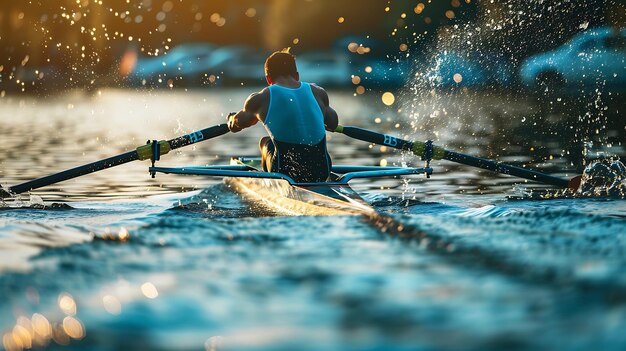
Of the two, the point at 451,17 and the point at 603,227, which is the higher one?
the point at 451,17

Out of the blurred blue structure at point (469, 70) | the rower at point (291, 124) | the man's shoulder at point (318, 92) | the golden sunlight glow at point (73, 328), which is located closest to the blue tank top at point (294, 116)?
the rower at point (291, 124)

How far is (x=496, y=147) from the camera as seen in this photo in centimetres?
2255

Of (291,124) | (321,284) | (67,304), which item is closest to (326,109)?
(291,124)

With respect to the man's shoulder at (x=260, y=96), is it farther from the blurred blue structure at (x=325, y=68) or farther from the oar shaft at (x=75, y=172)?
the blurred blue structure at (x=325, y=68)

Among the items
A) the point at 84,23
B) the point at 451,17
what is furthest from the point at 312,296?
the point at 84,23

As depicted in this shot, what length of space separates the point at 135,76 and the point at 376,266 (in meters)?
154

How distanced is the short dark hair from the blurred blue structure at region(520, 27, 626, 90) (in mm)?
48305

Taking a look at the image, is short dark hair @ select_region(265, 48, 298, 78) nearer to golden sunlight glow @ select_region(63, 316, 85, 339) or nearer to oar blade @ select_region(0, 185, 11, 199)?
oar blade @ select_region(0, 185, 11, 199)

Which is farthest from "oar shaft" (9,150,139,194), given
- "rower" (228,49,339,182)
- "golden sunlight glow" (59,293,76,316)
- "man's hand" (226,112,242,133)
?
"golden sunlight glow" (59,293,76,316)

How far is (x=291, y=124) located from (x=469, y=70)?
7846 cm

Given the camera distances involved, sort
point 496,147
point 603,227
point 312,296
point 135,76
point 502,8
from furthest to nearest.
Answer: point 135,76 → point 502,8 → point 496,147 → point 603,227 → point 312,296

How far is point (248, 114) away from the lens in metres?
10.2

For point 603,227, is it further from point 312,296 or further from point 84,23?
point 84,23

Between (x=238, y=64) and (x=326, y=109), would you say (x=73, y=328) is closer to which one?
(x=326, y=109)
